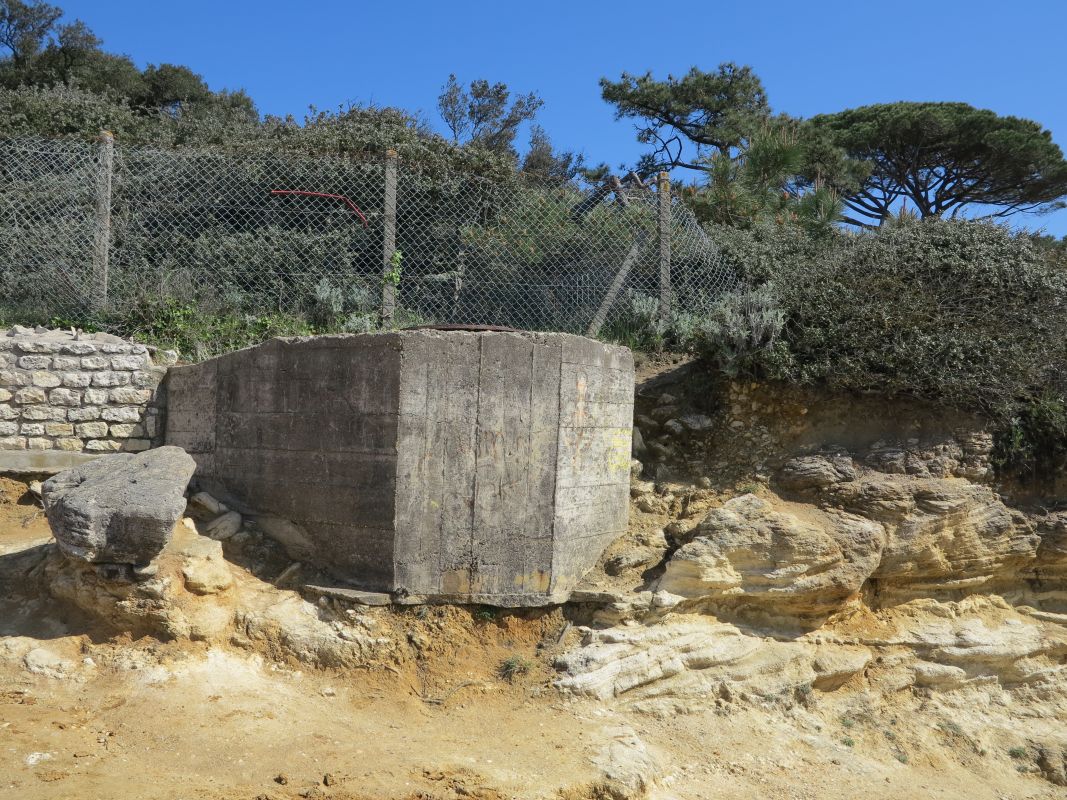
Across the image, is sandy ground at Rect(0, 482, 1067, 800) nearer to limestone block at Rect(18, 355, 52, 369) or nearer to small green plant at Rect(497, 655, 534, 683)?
small green plant at Rect(497, 655, 534, 683)

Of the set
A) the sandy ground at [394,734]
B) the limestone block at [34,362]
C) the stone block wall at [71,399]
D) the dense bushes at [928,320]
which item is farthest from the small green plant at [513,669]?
the limestone block at [34,362]

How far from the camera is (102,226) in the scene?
812 centimetres

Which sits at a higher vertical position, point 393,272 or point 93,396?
point 393,272

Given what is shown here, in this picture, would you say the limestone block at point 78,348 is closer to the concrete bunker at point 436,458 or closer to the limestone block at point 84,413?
the limestone block at point 84,413

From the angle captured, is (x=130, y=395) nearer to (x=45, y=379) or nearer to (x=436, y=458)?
(x=45, y=379)

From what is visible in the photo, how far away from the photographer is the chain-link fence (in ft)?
28.1

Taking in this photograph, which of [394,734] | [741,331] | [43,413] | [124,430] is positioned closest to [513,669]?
[394,734]

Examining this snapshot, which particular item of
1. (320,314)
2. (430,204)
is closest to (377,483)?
(320,314)

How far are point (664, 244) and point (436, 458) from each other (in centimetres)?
406

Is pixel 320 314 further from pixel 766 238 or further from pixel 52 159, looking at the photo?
pixel 766 238

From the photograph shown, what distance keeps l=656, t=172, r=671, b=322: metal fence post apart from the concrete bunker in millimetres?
2440

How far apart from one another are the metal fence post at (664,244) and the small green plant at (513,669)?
4.20 m

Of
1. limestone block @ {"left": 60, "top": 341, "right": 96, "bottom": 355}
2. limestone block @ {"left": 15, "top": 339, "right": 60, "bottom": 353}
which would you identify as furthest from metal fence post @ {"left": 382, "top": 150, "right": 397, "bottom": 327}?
limestone block @ {"left": 15, "top": 339, "right": 60, "bottom": 353}

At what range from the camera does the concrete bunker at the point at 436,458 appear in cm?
591
